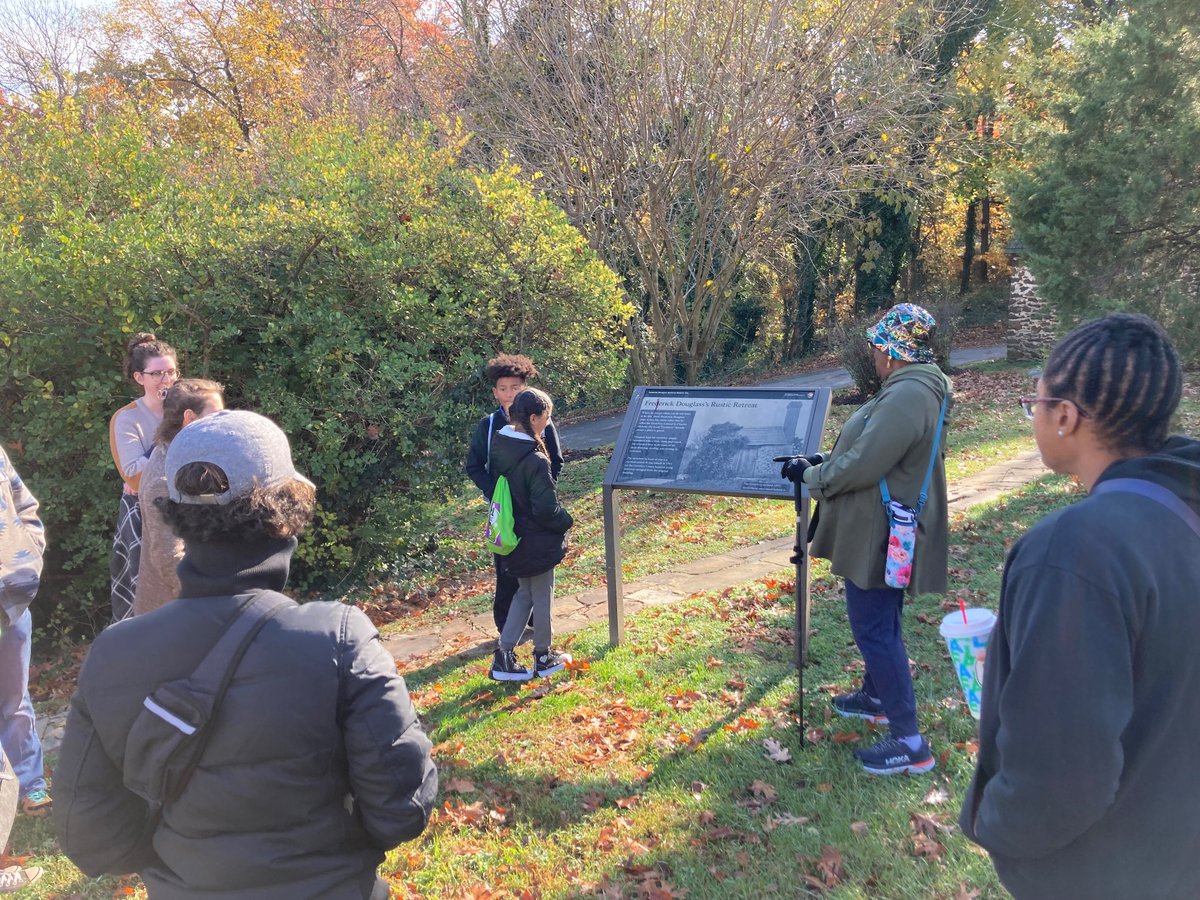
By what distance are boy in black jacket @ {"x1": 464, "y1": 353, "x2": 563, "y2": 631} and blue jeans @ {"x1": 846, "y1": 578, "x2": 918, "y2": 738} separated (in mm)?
2099

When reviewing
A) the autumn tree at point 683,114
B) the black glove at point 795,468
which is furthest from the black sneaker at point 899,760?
the autumn tree at point 683,114

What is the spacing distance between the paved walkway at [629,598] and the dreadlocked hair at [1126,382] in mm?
4840

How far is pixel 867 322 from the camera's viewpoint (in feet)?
56.8

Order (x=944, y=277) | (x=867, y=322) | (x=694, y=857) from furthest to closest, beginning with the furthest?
(x=944, y=277)
(x=867, y=322)
(x=694, y=857)

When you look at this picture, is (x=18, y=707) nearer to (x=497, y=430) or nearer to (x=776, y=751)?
(x=497, y=430)

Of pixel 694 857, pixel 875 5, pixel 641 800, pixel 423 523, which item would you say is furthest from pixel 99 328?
A: pixel 875 5

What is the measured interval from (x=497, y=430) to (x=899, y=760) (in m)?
2.91

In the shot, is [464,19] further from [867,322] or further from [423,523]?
[867,322]

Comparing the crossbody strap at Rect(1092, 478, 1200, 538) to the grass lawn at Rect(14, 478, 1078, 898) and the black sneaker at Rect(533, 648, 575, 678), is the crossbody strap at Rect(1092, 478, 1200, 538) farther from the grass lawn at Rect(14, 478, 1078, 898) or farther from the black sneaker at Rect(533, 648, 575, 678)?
the black sneaker at Rect(533, 648, 575, 678)

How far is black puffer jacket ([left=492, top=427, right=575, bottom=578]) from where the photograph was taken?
16.0ft

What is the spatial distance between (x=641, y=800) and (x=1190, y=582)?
283 centimetres

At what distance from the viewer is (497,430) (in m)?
5.23

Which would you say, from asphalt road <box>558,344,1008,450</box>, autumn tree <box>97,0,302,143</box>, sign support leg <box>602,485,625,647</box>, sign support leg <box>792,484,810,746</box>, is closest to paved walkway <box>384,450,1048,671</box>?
sign support leg <box>602,485,625,647</box>

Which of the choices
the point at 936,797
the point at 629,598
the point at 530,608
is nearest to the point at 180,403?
the point at 530,608
